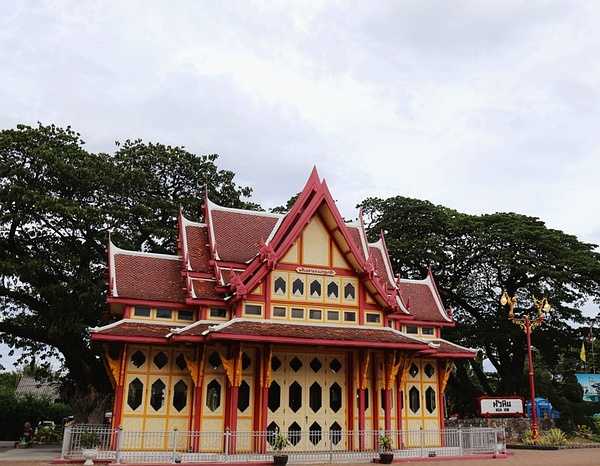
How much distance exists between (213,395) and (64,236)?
12547 mm

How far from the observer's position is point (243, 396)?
19.3 meters

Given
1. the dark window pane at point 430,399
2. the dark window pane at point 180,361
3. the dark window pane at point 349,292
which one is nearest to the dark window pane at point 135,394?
the dark window pane at point 180,361

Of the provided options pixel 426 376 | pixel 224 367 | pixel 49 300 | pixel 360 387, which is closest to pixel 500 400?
pixel 426 376

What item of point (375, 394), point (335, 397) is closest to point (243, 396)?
point (335, 397)

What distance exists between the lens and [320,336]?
18.6m

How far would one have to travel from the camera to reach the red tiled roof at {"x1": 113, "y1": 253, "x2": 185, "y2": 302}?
20344 mm

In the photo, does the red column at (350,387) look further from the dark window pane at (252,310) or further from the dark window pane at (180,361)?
the dark window pane at (180,361)

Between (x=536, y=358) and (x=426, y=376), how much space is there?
21.6 m

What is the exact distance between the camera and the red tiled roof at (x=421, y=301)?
24.8 meters

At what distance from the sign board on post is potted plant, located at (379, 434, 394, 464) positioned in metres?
7.90

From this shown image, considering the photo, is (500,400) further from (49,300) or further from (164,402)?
(49,300)

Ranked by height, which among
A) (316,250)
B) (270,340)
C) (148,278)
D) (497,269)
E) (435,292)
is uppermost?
(497,269)

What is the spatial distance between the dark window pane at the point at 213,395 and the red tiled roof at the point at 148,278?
3270 mm

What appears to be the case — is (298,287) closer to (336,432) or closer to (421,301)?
(336,432)
